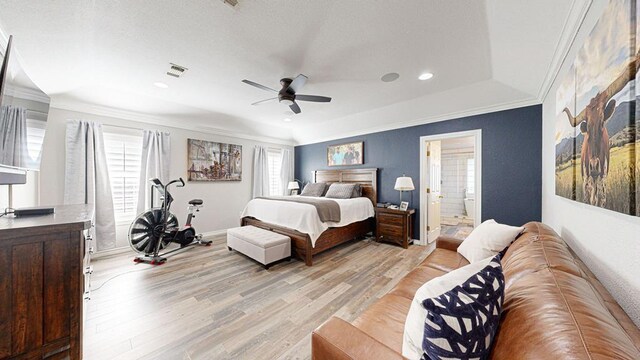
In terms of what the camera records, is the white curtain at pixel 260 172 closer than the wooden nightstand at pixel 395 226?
No

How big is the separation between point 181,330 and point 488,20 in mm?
3722

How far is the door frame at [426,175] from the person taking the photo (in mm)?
3471

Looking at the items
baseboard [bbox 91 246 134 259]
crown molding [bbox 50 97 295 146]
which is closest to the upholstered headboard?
crown molding [bbox 50 97 295 146]

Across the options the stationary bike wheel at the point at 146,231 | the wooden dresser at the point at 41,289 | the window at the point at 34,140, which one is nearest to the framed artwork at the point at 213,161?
the stationary bike wheel at the point at 146,231

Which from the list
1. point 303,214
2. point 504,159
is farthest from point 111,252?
point 504,159

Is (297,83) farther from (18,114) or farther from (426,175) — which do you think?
(426,175)

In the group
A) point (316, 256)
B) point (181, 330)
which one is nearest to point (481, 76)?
point (316, 256)

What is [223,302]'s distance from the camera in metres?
2.19

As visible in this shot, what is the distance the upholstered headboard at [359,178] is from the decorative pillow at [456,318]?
388 centimetres

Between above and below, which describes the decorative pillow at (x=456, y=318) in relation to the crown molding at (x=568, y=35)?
below

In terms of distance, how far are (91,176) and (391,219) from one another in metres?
5.03

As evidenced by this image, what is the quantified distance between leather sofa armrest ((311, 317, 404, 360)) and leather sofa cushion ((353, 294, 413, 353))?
0.26 meters

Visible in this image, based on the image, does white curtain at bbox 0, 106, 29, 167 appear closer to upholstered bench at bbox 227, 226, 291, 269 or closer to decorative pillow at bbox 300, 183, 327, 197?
upholstered bench at bbox 227, 226, 291, 269

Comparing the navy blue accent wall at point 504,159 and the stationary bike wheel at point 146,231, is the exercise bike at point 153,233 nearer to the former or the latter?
the stationary bike wheel at point 146,231
